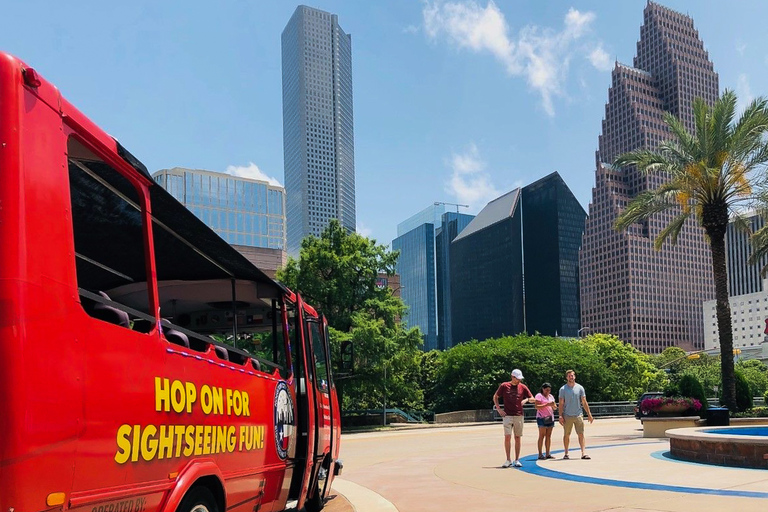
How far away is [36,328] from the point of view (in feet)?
12.4

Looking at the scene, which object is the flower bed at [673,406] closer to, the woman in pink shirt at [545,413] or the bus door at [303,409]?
the woman in pink shirt at [545,413]

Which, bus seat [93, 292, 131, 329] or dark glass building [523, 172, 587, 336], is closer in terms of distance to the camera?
bus seat [93, 292, 131, 329]

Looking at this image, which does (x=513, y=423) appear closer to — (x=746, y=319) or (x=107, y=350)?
(x=107, y=350)

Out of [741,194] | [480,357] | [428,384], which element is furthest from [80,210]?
[428,384]

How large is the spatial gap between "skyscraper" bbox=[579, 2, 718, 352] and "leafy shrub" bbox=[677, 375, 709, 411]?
451 feet

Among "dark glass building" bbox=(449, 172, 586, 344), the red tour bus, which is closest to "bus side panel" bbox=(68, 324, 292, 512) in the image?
the red tour bus

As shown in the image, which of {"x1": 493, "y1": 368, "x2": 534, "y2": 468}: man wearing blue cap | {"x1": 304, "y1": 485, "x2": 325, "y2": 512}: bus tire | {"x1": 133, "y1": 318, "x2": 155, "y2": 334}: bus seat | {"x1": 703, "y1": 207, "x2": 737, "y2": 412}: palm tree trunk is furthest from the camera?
{"x1": 703, "y1": 207, "x2": 737, "y2": 412}: palm tree trunk

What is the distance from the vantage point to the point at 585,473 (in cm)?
1298

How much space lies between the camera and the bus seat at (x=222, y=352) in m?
6.45

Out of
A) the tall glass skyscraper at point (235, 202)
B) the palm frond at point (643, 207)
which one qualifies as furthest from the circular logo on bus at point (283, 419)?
the tall glass skyscraper at point (235, 202)

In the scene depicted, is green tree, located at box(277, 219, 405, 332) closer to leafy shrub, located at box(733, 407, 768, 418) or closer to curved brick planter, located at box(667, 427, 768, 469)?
leafy shrub, located at box(733, 407, 768, 418)

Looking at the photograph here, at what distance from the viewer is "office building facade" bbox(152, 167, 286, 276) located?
164 m

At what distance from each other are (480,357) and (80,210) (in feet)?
148

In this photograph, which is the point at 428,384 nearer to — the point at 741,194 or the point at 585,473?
the point at 741,194
